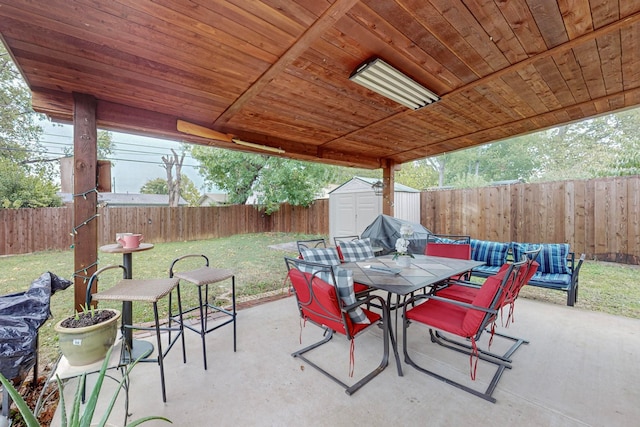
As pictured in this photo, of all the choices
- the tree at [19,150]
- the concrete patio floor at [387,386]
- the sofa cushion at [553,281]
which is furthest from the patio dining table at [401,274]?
the tree at [19,150]

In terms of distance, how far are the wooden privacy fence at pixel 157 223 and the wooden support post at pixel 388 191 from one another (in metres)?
4.77

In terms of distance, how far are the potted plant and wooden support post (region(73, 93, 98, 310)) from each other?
805mm

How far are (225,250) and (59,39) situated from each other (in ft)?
20.8

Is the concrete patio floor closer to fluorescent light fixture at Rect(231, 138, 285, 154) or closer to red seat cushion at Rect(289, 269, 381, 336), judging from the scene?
red seat cushion at Rect(289, 269, 381, 336)

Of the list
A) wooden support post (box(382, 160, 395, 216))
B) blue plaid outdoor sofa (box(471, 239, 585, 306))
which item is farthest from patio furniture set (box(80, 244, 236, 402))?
wooden support post (box(382, 160, 395, 216))

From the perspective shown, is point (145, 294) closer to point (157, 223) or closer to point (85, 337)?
point (85, 337)

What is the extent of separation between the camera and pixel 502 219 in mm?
6285

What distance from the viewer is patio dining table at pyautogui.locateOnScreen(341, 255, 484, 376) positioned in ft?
6.70

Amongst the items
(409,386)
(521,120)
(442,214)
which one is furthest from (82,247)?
(442,214)

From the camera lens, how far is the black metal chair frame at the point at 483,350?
1.75 meters

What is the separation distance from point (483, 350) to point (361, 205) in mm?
5563

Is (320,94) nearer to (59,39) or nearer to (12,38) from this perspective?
(59,39)

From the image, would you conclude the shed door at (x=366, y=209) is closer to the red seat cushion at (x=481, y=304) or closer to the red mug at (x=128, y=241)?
the red seat cushion at (x=481, y=304)

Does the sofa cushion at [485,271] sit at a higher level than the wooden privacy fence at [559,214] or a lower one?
lower
